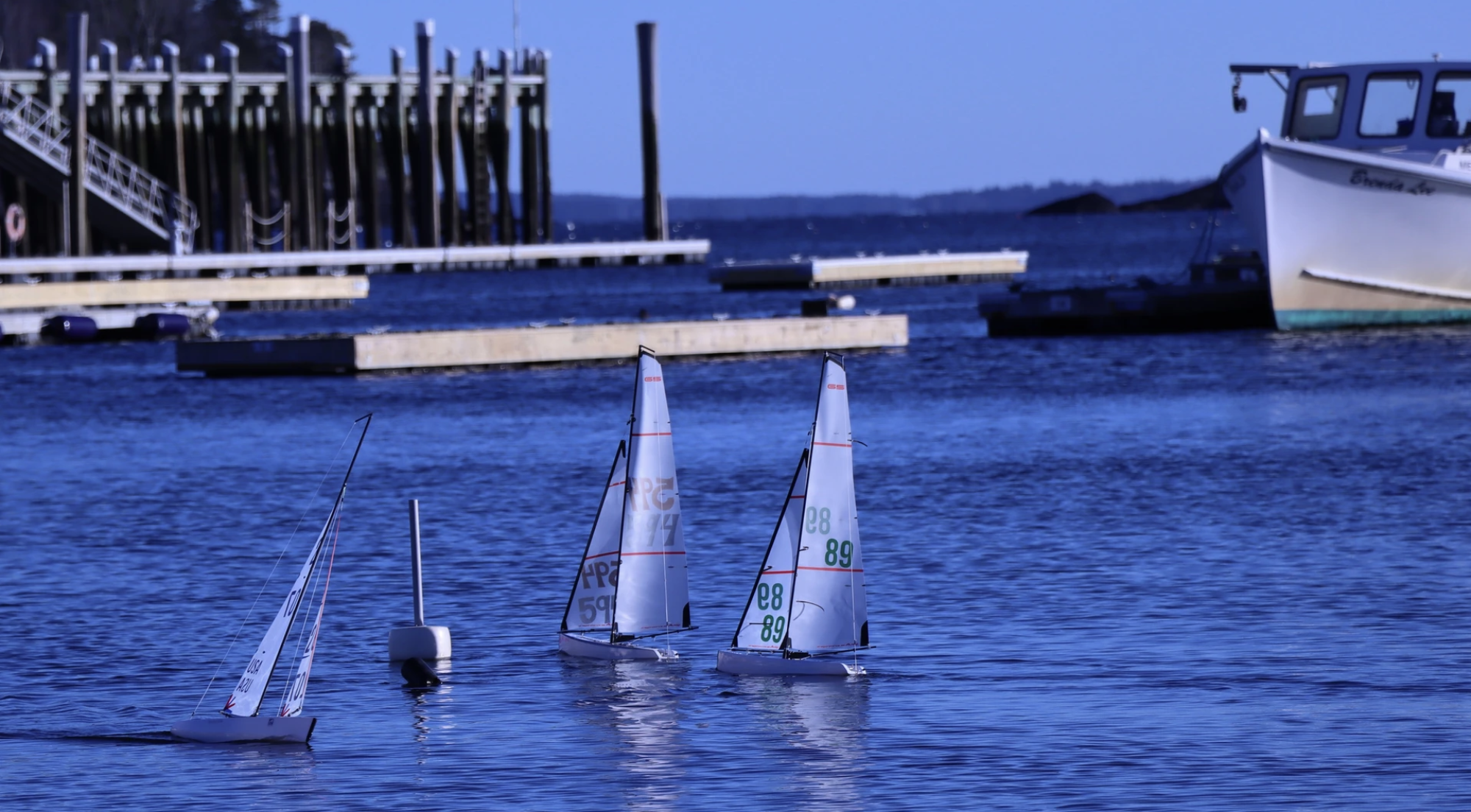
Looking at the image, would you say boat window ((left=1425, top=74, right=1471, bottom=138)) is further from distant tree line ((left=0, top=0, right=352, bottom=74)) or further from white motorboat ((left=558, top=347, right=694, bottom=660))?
distant tree line ((left=0, top=0, right=352, bottom=74))

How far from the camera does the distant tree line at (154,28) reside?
160 meters

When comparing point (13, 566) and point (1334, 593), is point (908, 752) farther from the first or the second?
point (13, 566)

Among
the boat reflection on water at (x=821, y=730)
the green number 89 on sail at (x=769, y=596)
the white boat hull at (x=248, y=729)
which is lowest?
the boat reflection on water at (x=821, y=730)

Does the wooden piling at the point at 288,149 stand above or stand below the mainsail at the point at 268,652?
above

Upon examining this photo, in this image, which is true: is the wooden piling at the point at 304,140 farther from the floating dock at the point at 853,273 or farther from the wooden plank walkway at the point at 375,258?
the floating dock at the point at 853,273

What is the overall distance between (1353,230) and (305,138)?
51195 millimetres

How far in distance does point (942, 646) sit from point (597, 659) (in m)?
2.52

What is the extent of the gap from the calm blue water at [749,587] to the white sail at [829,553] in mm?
400

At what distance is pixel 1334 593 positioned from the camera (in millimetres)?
19391

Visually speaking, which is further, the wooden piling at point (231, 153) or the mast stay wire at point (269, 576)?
the wooden piling at point (231, 153)

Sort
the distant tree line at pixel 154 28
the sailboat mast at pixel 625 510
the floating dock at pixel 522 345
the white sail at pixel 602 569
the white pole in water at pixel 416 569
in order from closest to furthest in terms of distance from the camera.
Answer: the sailboat mast at pixel 625 510
the white sail at pixel 602 569
the white pole in water at pixel 416 569
the floating dock at pixel 522 345
the distant tree line at pixel 154 28

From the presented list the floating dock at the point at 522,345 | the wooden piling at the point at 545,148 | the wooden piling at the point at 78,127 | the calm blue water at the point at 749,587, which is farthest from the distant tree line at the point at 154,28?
the calm blue water at the point at 749,587

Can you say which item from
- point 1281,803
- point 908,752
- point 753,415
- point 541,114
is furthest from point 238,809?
point 541,114

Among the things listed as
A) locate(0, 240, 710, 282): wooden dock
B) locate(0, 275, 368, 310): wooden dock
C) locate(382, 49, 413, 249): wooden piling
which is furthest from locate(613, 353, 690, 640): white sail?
locate(382, 49, 413, 249): wooden piling
